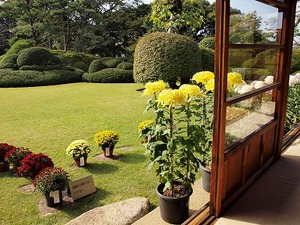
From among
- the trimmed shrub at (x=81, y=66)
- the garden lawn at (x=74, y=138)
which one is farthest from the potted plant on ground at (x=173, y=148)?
the trimmed shrub at (x=81, y=66)

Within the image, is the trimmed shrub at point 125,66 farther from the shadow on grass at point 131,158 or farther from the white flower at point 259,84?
the white flower at point 259,84

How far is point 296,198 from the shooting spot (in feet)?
7.27

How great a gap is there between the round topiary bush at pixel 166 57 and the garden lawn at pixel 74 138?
1013 mm

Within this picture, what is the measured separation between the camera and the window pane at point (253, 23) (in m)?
1.85

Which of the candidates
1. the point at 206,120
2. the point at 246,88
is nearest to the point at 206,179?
the point at 206,120

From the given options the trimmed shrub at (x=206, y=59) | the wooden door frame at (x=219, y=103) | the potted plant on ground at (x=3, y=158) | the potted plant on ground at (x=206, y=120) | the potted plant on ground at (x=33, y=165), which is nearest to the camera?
the wooden door frame at (x=219, y=103)

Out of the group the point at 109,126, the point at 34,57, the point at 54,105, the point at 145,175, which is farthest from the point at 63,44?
the point at 145,175

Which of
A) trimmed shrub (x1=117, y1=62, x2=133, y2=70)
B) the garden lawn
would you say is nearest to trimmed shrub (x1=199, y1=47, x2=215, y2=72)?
the garden lawn

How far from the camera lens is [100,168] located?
3.24m

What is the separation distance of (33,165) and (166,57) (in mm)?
6377

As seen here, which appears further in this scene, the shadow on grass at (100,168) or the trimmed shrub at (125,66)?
the trimmed shrub at (125,66)

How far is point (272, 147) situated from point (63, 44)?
17.5 m

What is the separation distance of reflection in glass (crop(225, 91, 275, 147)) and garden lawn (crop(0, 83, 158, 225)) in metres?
1.00

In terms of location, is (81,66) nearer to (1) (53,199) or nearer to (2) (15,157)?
(2) (15,157)
